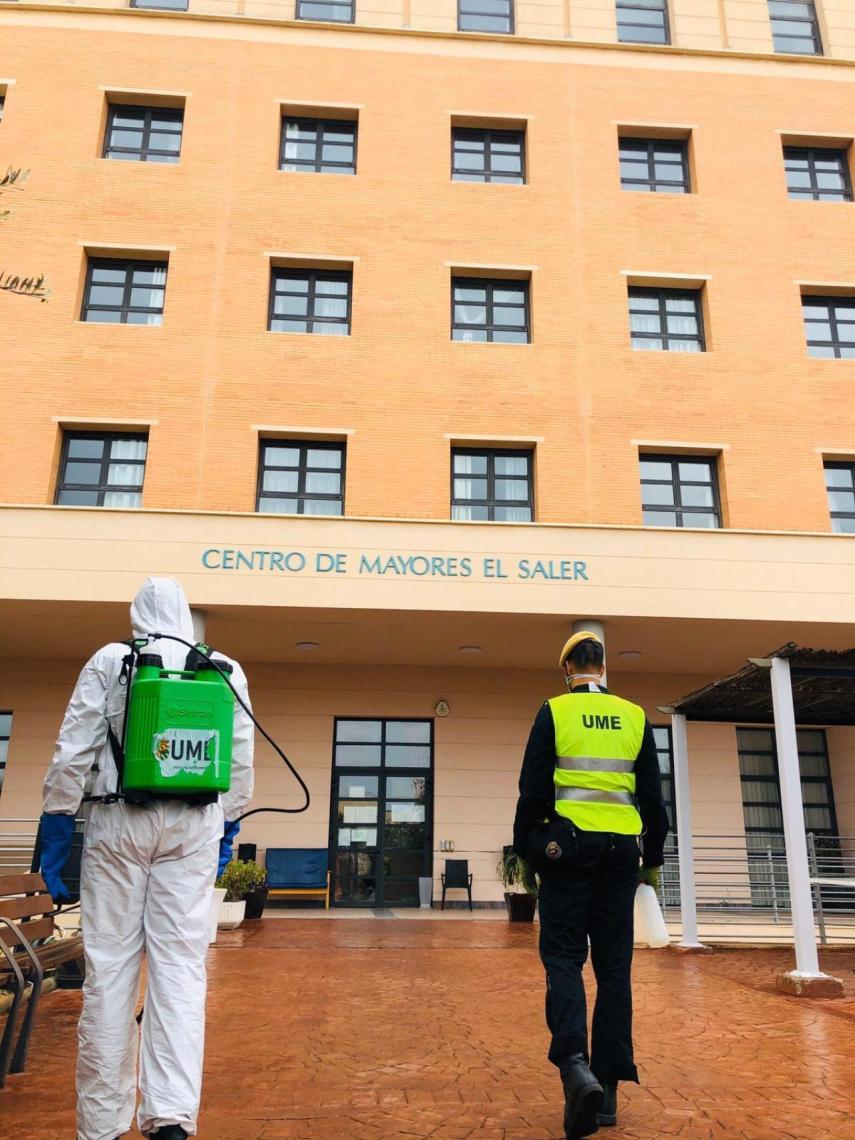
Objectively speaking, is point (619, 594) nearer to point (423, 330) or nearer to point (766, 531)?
point (766, 531)

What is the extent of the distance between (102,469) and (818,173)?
15.4 m

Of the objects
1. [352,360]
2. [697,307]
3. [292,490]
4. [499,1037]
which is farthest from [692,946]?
[697,307]

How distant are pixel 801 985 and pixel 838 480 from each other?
11.3 m

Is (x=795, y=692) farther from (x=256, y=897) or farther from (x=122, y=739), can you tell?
(x=256, y=897)

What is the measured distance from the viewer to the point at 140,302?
16672 millimetres

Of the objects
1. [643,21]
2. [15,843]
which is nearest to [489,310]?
[643,21]

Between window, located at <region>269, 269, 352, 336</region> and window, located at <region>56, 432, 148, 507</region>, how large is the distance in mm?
3471

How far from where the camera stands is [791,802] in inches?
320

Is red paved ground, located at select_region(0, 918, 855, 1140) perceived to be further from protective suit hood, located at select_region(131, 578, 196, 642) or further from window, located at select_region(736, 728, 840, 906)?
window, located at select_region(736, 728, 840, 906)

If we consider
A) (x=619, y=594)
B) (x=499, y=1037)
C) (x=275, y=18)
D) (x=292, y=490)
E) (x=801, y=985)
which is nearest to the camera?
(x=499, y=1037)

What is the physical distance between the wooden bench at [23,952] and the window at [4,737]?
35.8 feet

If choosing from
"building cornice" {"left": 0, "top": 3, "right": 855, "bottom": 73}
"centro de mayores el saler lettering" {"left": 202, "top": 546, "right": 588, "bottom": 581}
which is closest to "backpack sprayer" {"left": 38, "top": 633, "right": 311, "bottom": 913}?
"centro de mayores el saler lettering" {"left": 202, "top": 546, "right": 588, "bottom": 581}

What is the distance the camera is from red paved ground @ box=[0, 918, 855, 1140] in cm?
377

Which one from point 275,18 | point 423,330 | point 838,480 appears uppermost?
point 275,18
